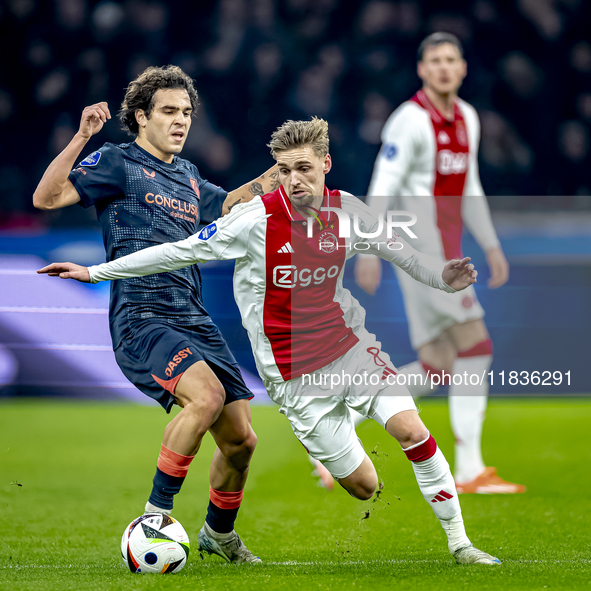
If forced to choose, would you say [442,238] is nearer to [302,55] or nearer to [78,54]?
[302,55]

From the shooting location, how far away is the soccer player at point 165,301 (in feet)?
10.3

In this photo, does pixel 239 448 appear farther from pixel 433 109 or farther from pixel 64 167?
pixel 433 109

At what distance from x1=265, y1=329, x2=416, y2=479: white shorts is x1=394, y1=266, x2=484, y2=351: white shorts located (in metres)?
1.68

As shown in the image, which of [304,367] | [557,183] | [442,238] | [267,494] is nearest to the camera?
[304,367]

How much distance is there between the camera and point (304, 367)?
327cm

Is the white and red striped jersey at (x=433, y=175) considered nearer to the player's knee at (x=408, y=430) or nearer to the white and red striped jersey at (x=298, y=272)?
the white and red striped jersey at (x=298, y=272)

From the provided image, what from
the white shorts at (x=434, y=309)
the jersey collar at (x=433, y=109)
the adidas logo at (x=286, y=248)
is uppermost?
the jersey collar at (x=433, y=109)

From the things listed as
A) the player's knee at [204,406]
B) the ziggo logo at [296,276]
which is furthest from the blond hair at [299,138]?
the player's knee at [204,406]

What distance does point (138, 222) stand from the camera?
347 centimetres

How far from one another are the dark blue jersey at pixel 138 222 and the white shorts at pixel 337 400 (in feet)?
1.97

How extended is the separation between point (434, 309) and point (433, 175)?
0.85m

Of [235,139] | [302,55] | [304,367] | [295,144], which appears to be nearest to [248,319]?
[304,367]

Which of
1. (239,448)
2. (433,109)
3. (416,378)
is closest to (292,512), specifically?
(239,448)

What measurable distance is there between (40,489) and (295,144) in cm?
292
